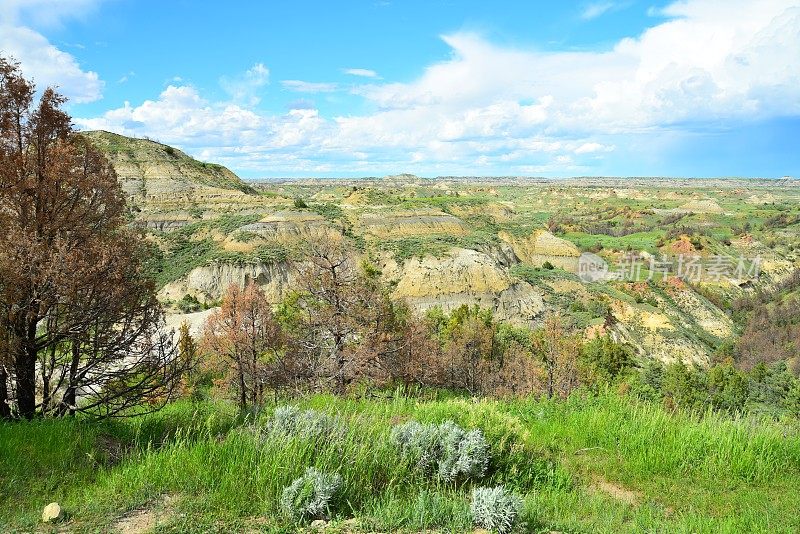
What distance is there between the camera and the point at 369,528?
4.07 metres

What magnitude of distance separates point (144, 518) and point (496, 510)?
3.01m

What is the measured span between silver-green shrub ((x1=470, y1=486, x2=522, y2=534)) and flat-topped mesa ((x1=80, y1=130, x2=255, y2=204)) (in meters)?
72.0

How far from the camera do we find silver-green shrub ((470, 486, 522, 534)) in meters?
4.05

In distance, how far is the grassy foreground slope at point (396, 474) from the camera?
425cm

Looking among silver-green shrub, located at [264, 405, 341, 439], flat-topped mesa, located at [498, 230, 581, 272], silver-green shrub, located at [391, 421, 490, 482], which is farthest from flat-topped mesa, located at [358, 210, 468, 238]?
silver-green shrub, located at [391, 421, 490, 482]

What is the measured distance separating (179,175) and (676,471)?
266 ft

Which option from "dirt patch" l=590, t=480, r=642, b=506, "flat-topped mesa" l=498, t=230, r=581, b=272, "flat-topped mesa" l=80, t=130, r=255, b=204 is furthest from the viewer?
"flat-topped mesa" l=498, t=230, r=581, b=272

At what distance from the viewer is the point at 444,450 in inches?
211

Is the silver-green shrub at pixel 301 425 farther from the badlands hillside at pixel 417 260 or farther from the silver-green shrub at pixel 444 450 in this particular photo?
the badlands hillside at pixel 417 260

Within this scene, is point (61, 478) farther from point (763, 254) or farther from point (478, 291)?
point (763, 254)

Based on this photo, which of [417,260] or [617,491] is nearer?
[617,491]

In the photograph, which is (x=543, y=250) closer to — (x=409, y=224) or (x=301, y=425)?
(x=409, y=224)

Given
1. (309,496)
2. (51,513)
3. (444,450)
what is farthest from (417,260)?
(51,513)

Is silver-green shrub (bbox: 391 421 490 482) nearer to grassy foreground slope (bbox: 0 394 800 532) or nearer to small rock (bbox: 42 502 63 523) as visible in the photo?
grassy foreground slope (bbox: 0 394 800 532)
